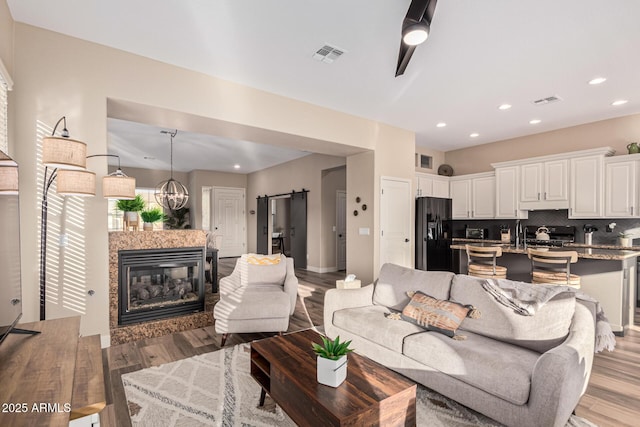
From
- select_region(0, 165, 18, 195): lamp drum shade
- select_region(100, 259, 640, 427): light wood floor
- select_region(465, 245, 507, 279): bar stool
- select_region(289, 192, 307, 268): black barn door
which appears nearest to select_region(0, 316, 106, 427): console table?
select_region(100, 259, 640, 427): light wood floor

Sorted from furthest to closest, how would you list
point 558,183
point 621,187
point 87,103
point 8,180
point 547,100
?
1. point 558,183
2. point 621,187
3. point 547,100
4. point 87,103
5. point 8,180

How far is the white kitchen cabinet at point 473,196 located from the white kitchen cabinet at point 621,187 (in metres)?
1.78

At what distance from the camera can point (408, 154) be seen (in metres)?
5.90

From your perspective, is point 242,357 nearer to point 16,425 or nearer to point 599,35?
point 16,425

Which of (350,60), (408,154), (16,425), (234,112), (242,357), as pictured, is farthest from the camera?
(408,154)

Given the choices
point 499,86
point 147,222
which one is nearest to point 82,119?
point 147,222

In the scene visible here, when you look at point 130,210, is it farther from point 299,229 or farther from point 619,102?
point 619,102

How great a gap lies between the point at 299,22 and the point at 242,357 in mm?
3032

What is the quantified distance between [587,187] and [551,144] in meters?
1.15

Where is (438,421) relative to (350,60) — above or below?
below

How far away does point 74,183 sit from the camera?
7.88 feet

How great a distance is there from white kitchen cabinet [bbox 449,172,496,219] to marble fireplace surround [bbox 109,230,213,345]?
552 cm

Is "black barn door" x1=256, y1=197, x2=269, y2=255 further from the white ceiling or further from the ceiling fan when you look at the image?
the ceiling fan

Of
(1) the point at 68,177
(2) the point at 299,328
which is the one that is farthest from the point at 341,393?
(1) the point at 68,177
